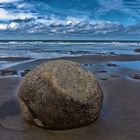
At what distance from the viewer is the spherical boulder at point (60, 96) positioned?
5.00 m

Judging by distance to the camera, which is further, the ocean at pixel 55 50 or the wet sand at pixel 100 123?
the ocean at pixel 55 50

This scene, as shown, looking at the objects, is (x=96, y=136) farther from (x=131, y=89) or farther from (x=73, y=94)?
(x=131, y=89)

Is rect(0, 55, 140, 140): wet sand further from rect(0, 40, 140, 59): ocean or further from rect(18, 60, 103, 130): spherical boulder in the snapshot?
rect(0, 40, 140, 59): ocean

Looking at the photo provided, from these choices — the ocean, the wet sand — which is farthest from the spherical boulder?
the ocean

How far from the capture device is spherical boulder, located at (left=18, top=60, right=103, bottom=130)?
16.4 feet

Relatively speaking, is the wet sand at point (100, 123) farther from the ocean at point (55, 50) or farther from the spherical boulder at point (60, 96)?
the ocean at point (55, 50)

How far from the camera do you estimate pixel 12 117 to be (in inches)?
230

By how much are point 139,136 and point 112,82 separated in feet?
15.5

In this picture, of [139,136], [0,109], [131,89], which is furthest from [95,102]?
[131,89]

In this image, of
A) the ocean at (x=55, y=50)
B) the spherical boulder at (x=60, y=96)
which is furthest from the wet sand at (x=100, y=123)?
the ocean at (x=55, y=50)

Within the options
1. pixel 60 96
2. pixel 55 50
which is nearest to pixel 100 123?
pixel 60 96

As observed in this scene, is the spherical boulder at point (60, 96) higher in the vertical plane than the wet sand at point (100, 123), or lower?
higher

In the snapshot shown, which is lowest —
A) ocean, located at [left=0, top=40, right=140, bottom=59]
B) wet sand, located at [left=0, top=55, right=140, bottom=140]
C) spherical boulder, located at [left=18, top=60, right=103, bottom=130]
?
ocean, located at [left=0, top=40, right=140, bottom=59]

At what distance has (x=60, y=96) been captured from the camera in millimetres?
4957
